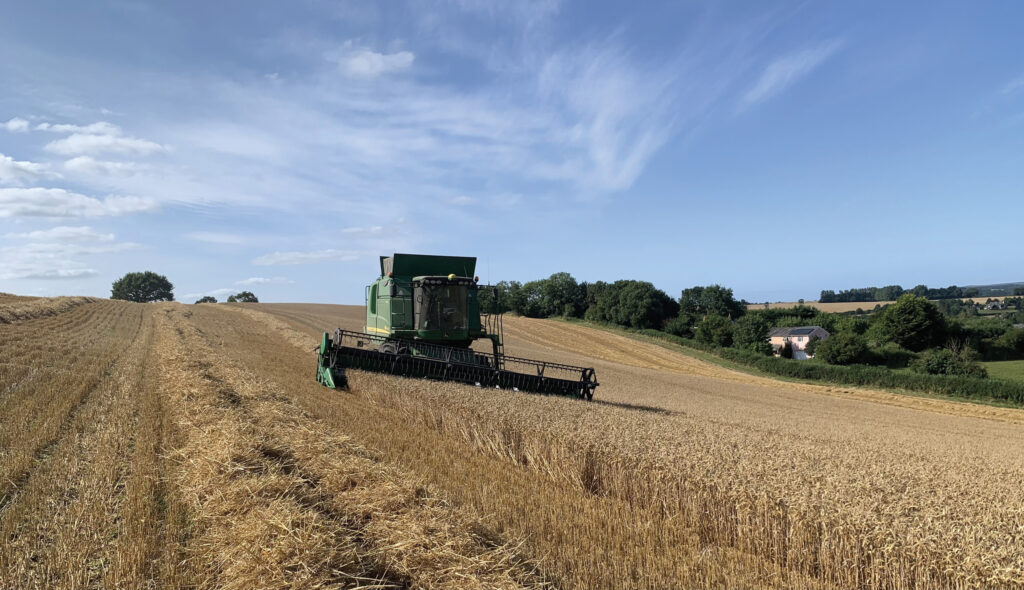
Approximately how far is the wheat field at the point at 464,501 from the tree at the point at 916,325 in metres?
44.4

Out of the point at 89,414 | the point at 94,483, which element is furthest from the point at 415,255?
the point at 94,483

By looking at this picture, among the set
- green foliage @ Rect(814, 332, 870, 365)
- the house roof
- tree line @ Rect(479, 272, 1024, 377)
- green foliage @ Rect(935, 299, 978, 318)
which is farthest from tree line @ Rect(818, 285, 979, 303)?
green foliage @ Rect(814, 332, 870, 365)

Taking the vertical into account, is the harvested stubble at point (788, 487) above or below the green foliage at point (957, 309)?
below

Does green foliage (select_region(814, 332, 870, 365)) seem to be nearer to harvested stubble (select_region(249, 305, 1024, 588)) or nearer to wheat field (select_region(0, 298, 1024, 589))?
harvested stubble (select_region(249, 305, 1024, 588))

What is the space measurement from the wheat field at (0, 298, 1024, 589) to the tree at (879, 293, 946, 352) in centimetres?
4436

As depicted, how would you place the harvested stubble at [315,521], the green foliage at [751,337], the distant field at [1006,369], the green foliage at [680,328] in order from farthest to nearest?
1. the green foliage at [680,328]
2. the green foliage at [751,337]
3. the distant field at [1006,369]
4. the harvested stubble at [315,521]

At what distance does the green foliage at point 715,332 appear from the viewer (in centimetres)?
4797

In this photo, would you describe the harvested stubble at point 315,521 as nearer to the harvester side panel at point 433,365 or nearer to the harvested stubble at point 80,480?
the harvested stubble at point 80,480

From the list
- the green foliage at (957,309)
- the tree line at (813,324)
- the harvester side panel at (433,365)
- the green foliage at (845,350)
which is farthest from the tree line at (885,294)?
the harvester side panel at (433,365)

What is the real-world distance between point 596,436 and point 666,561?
7.44 ft

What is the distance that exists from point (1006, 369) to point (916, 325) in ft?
22.2

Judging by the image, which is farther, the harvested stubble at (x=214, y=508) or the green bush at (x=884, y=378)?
the green bush at (x=884, y=378)

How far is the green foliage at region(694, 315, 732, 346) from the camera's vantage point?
4797cm

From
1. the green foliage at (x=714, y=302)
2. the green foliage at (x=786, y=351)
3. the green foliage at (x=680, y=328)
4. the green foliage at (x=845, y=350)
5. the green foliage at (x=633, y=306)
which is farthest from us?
the green foliage at (x=714, y=302)
